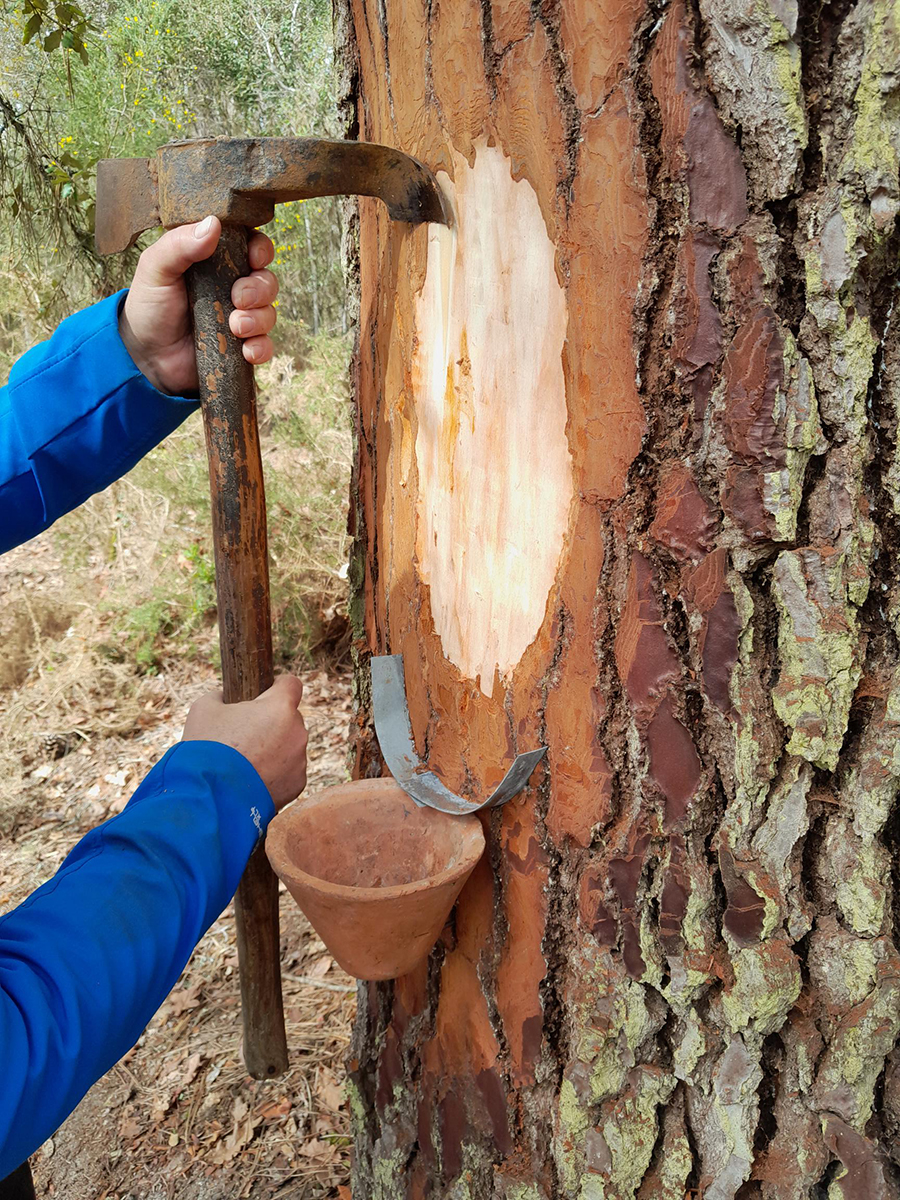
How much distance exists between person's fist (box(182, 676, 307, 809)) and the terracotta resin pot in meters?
0.09

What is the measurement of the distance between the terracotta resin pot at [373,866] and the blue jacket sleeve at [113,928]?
10 centimetres

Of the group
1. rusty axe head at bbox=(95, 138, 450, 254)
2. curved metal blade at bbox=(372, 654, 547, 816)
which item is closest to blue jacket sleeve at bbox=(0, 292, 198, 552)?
rusty axe head at bbox=(95, 138, 450, 254)

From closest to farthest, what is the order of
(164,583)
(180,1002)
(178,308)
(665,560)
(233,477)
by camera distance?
(665,560), (233,477), (178,308), (180,1002), (164,583)

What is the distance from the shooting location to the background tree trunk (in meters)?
0.86

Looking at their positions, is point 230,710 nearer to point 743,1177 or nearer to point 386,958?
point 386,958

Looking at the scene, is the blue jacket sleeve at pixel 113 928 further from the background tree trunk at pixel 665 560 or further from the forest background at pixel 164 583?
the forest background at pixel 164 583

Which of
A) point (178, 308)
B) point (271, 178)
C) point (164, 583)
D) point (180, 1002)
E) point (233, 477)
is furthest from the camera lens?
point (164, 583)

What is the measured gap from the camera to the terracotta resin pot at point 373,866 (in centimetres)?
105

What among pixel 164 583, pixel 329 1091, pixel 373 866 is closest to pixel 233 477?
pixel 373 866

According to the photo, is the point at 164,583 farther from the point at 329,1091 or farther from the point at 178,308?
the point at 178,308

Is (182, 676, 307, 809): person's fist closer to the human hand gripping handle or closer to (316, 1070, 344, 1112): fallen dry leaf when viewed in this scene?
the human hand gripping handle

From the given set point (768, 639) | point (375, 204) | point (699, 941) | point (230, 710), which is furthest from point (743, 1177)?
point (375, 204)

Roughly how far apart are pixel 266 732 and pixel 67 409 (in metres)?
0.67

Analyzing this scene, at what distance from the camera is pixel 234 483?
127 cm
